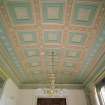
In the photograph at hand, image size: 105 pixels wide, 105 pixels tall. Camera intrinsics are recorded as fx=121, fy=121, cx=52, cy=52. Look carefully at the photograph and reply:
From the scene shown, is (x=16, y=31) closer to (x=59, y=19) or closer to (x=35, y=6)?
(x=35, y=6)

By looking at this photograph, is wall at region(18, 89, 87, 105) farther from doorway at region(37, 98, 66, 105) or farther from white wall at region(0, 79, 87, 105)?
doorway at region(37, 98, 66, 105)

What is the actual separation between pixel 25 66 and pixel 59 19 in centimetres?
377

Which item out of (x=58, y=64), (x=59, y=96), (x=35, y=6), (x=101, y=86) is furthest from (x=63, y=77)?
(x=35, y=6)

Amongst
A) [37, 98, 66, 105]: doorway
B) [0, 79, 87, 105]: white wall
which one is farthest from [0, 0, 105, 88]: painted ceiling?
[37, 98, 66, 105]: doorway

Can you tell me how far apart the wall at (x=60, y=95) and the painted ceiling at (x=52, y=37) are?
5.74 ft

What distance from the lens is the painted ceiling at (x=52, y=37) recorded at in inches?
134

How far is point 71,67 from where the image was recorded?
6.93 meters

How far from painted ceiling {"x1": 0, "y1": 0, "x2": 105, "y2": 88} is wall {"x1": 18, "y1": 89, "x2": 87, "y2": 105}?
68.8 inches

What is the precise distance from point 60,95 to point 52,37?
208 inches

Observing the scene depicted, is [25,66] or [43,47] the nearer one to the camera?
[43,47]

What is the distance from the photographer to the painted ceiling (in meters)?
3.41

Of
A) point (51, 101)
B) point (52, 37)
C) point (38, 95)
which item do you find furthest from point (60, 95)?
point (52, 37)

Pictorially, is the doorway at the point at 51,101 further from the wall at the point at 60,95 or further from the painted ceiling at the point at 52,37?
the painted ceiling at the point at 52,37

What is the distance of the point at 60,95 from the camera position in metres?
8.46
